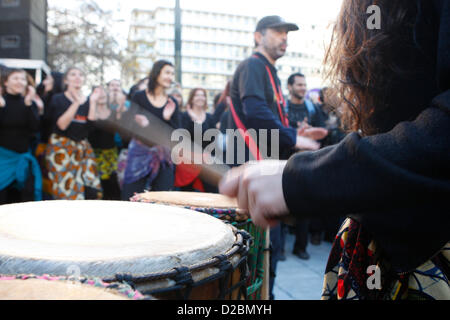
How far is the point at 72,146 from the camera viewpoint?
3572mm

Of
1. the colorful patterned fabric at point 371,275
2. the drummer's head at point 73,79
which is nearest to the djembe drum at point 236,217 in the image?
the colorful patterned fabric at point 371,275

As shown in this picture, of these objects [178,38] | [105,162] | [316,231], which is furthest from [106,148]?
[316,231]

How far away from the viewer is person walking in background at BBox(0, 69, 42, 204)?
3445 millimetres

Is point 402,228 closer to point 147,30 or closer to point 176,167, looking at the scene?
point 176,167

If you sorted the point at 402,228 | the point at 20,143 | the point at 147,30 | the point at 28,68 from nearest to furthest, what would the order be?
the point at 402,228
the point at 20,143
the point at 28,68
the point at 147,30

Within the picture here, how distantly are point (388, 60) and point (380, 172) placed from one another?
34 cm

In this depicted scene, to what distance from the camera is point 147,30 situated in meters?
20.4

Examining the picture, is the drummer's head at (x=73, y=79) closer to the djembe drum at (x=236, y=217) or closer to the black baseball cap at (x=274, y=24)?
the black baseball cap at (x=274, y=24)

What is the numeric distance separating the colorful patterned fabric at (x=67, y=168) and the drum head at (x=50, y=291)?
3.16 meters

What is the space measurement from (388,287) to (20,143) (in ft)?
12.0

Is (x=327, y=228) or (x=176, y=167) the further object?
(x=327, y=228)

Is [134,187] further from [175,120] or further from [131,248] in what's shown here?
[131,248]

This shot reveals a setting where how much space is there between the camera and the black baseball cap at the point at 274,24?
2.48 m
